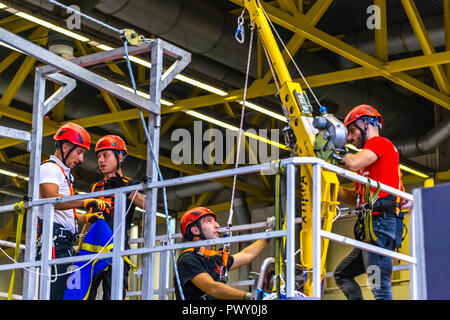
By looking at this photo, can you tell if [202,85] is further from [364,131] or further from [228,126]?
[364,131]

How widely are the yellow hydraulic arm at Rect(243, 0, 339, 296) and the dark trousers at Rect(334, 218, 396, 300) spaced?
26 cm

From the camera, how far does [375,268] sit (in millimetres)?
7789

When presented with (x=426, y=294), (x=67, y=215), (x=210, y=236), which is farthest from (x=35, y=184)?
(x=426, y=294)

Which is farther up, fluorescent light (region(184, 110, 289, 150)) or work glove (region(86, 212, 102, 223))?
fluorescent light (region(184, 110, 289, 150))

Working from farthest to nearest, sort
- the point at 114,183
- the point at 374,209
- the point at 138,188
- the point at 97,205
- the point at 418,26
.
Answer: the point at 418,26, the point at 114,183, the point at 374,209, the point at 97,205, the point at 138,188

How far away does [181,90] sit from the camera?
21.8 meters

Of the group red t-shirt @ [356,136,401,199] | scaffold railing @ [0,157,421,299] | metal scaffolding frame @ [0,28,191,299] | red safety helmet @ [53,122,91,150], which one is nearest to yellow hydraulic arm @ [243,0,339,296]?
red t-shirt @ [356,136,401,199]

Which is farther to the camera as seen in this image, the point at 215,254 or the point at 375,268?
the point at 215,254

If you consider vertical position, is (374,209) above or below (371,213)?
above

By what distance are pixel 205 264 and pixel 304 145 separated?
198 centimetres

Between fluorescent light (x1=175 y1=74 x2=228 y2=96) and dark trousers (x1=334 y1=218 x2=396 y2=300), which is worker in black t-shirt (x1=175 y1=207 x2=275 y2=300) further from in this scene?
fluorescent light (x1=175 y1=74 x2=228 y2=96)

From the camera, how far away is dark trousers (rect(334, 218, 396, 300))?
776 cm

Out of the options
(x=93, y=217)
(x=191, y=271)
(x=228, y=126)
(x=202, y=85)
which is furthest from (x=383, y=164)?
(x=228, y=126)
